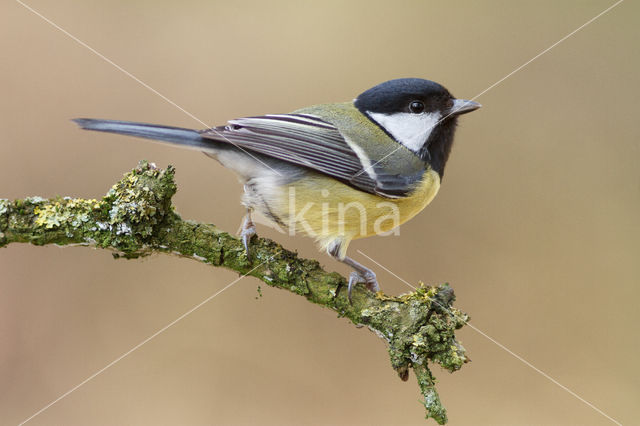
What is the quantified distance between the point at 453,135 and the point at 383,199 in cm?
60

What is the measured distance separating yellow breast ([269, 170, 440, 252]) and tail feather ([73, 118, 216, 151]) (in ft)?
1.18

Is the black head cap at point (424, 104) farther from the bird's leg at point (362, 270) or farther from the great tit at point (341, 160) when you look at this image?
the bird's leg at point (362, 270)

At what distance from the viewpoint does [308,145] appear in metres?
2.10

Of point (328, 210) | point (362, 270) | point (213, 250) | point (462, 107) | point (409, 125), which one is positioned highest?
point (462, 107)

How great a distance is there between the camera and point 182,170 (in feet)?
10.3

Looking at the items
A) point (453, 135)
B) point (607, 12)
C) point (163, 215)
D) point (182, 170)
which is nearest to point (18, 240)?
point (163, 215)

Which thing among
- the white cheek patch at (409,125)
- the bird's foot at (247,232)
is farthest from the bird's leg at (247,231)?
the white cheek patch at (409,125)

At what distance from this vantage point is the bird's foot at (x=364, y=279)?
6.11 ft

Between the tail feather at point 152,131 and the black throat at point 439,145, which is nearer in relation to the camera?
the tail feather at point 152,131

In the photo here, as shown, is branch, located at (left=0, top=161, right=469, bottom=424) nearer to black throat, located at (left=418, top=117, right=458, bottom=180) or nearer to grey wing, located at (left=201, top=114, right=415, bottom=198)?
grey wing, located at (left=201, top=114, right=415, bottom=198)

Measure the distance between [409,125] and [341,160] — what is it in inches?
14.7

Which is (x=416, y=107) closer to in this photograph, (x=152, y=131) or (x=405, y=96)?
(x=405, y=96)

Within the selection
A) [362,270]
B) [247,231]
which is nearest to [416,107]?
Result: [362,270]

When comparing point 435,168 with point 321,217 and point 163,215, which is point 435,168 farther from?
point 163,215
